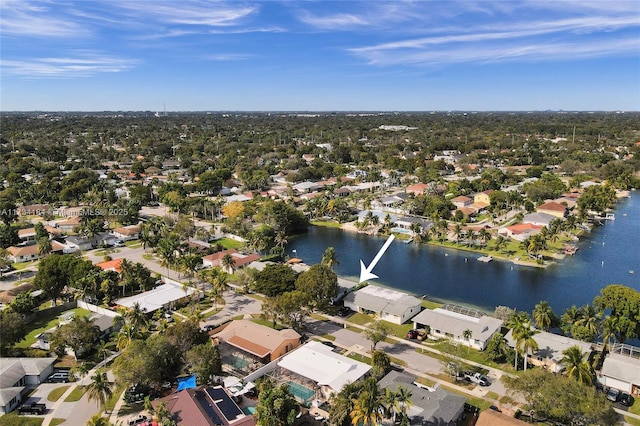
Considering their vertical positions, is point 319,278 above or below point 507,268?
above

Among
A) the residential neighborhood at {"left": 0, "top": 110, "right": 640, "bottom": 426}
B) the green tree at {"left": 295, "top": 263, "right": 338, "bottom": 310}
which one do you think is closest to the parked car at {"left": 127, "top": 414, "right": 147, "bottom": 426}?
the residential neighborhood at {"left": 0, "top": 110, "right": 640, "bottom": 426}

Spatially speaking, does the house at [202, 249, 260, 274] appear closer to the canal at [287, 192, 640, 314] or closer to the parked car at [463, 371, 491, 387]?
the canal at [287, 192, 640, 314]

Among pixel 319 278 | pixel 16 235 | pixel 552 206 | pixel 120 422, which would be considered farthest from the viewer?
pixel 552 206

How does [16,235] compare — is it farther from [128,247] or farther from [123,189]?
[123,189]

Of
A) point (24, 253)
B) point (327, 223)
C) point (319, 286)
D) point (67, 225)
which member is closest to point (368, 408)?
point (319, 286)

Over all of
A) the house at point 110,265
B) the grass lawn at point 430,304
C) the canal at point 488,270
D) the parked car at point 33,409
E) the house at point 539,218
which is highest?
the house at point 539,218

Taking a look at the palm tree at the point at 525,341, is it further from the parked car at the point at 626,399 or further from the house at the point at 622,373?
the parked car at the point at 626,399

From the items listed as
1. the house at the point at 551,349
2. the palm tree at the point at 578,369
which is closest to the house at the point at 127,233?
the house at the point at 551,349

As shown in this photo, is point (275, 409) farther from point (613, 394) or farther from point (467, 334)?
point (613, 394)

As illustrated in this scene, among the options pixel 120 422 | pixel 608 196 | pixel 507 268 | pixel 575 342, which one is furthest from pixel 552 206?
pixel 120 422
